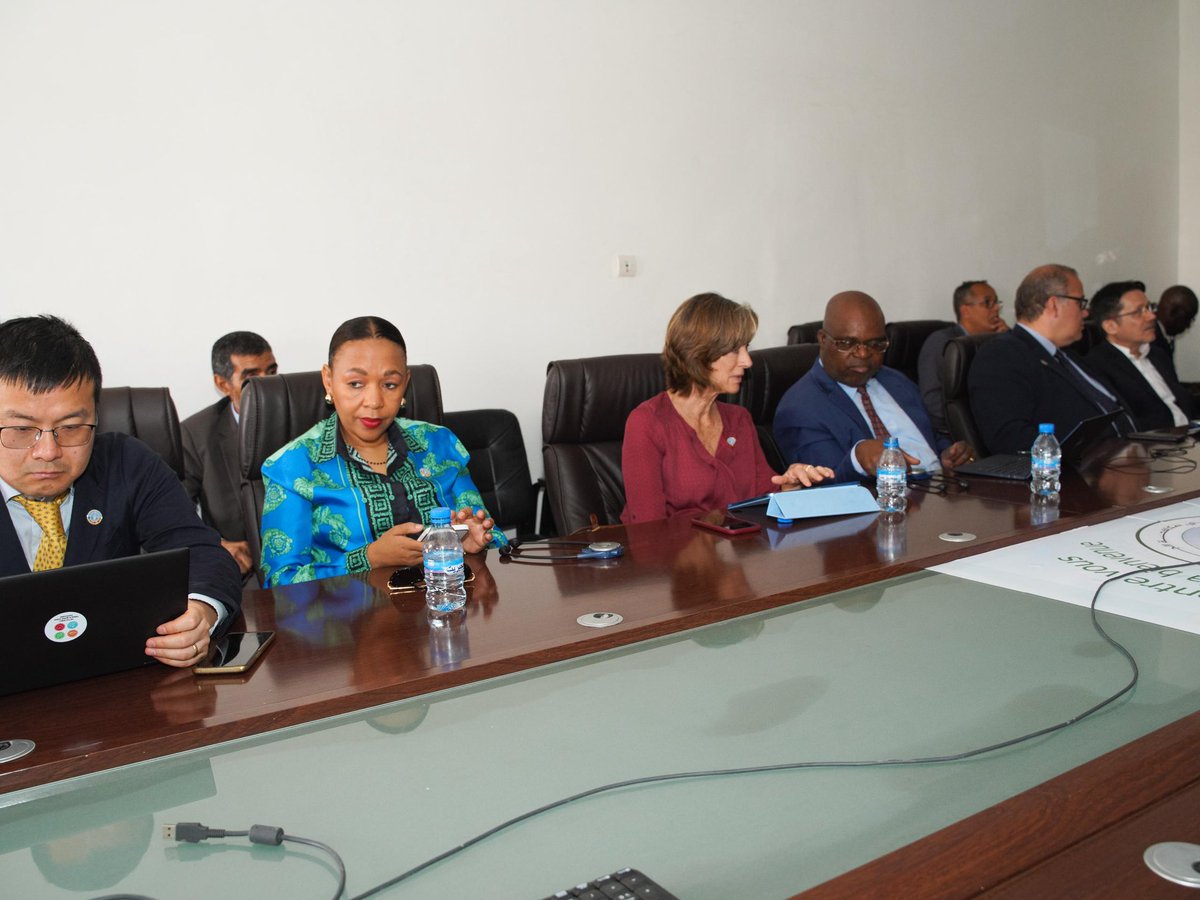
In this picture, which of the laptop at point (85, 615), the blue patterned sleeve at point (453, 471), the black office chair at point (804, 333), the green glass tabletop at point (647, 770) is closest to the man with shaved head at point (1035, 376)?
the black office chair at point (804, 333)

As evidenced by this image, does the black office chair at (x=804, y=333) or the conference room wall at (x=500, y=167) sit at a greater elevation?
the conference room wall at (x=500, y=167)

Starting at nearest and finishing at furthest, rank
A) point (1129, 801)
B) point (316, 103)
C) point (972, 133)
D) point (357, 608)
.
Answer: point (1129, 801)
point (357, 608)
point (316, 103)
point (972, 133)

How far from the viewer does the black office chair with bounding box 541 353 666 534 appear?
2.95 m

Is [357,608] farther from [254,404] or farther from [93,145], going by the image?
[93,145]

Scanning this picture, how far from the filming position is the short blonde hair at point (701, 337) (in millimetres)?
2691

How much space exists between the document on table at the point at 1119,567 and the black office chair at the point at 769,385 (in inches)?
52.7

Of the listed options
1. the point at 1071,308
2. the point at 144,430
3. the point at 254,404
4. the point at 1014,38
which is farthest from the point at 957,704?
the point at 1014,38

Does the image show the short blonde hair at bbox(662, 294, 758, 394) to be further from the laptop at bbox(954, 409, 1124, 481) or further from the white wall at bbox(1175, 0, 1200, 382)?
the white wall at bbox(1175, 0, 1200, 382)

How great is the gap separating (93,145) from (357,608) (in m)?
2.25

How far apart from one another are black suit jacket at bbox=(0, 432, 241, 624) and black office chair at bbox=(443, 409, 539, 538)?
1.39 m

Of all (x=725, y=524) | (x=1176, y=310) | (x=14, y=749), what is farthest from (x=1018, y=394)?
(x=1176, y=310)

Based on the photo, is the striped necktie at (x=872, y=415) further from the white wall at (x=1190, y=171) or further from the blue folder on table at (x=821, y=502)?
the white wall at (x=1190, y=171)

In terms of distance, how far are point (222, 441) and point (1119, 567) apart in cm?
272

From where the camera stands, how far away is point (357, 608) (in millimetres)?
1643
